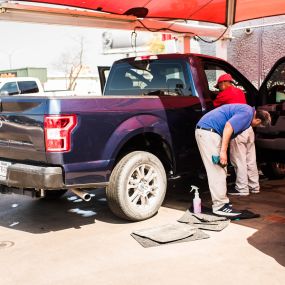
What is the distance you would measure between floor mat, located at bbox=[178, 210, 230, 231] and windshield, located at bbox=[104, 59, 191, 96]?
1.68m

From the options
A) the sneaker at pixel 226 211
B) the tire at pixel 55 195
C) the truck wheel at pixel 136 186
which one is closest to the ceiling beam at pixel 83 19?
the tire at pixel 55 195

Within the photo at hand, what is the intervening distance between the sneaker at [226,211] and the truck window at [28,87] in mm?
12271

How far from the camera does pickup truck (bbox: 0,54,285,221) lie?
477 centimetres

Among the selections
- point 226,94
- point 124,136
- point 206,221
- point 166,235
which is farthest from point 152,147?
point 166,235

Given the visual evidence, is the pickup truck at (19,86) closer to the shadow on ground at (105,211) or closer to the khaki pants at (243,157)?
the shadow on ground at (105,211)

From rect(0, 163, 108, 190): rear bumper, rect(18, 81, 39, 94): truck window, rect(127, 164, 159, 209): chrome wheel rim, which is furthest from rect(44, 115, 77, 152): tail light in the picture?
rect(18, 81, 39, 94): truck window

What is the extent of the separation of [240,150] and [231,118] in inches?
53.3

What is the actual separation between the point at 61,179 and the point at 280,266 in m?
2.21

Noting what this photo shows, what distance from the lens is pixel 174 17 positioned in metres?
9.34

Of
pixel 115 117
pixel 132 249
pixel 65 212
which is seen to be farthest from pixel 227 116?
pixel 65 212

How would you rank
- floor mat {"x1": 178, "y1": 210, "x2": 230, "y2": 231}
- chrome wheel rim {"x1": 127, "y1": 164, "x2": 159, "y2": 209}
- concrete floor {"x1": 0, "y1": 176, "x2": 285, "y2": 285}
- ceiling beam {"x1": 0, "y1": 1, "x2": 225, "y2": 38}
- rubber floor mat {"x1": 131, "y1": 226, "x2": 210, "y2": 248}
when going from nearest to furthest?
concrete floor {"x1": 0, "y1": 176, "x2": 285, "y2": 285}, rubber floor mat {"x1": 131, "y1": 226, "x2": 210, "y2": 248}, floor mat {"x1": 178, "y1": 210, "x2": 230, "y2": 231}, chrome wheel rim {"x1": 127, "y1": 164, "x2": 159, "y2": 209}, ceiling beam {"x1": 0, "y1": 1, "x2": 225, "y2": 38}

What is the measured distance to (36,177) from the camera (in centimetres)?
476

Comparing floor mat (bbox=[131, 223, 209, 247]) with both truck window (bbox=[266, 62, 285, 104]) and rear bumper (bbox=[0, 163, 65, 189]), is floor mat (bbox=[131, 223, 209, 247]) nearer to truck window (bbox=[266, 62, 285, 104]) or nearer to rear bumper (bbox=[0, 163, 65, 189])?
rear bumper (bbox=[0, 163, 65, 189])

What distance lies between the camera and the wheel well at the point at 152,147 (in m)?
5.57
